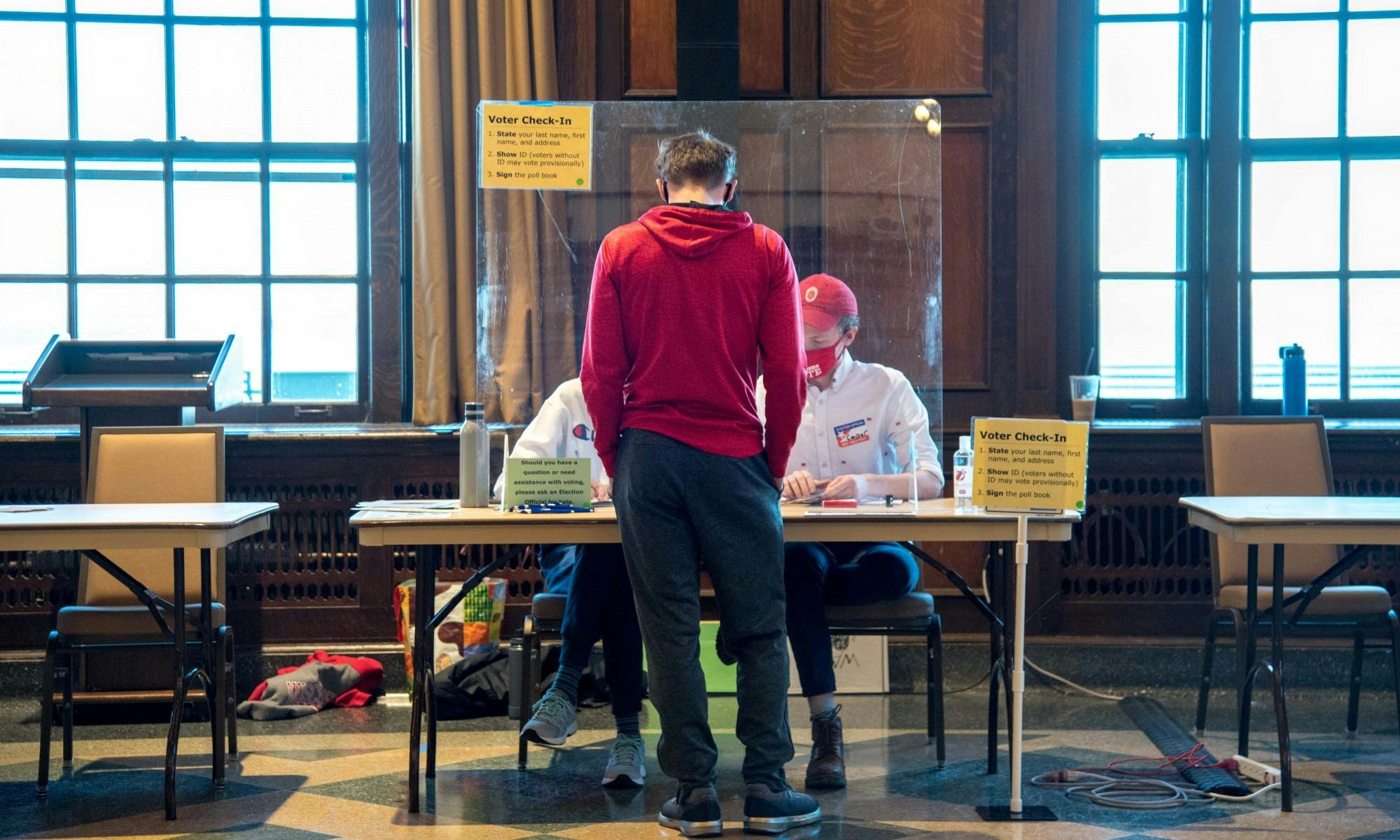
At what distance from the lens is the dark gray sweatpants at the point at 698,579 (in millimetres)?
2738

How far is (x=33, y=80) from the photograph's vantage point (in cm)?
477

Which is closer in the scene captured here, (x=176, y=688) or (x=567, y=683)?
(x=176, y=688)

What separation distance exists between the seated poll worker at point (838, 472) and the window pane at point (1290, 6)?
7.15ft

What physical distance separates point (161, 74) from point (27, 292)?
35.7 inches

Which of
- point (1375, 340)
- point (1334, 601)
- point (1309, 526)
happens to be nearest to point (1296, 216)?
point (1375, 340)

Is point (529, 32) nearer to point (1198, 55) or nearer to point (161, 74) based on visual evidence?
point (161, 74)

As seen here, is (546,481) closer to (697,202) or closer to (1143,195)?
(697,202)

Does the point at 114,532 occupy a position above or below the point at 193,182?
below

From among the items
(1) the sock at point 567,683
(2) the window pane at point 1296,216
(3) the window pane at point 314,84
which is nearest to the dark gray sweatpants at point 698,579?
(1) the sock at point 567,683

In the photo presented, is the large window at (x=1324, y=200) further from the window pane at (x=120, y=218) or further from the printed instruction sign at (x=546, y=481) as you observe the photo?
the window pane at (x=120, y=218)

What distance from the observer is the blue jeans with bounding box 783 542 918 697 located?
10.8 ft

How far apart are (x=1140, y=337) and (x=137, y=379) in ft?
11.0

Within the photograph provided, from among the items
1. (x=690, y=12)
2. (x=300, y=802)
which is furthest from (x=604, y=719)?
(x=690, y=12)

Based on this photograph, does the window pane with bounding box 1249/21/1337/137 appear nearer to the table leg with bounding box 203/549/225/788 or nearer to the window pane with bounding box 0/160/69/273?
the table leg with bounding box 203/549/225/788
